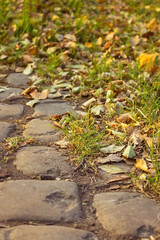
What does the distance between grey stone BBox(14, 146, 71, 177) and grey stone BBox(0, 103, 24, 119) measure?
49 centimetres

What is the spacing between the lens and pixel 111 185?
1.68 metres

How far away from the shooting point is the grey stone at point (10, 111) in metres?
2.36

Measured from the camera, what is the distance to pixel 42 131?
7.04 feet

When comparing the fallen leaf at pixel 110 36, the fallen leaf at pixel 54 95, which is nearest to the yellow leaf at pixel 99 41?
the fallen leaf at pixel 110 36

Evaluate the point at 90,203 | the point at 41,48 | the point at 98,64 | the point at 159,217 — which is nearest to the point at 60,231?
the point at 90,203

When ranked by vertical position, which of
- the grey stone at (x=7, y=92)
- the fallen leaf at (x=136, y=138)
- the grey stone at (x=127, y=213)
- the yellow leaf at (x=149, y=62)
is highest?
the yellow leaf at (x=149, y=62)

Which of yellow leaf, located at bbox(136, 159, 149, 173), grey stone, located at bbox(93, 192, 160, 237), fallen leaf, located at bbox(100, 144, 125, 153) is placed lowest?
fallen leaf, located at bbox(100, 144, 125, 153)

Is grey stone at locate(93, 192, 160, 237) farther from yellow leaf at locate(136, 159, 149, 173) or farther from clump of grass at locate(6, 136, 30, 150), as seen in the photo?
clump of grass at locate(6, 136, 30, 150)

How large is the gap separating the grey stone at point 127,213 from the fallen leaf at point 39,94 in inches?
50.6

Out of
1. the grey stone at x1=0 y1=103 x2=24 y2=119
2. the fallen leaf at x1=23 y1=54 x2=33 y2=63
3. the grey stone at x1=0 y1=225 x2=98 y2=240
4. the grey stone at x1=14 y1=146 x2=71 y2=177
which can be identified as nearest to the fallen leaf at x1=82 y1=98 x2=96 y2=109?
the grey stone at x1=0 y1=103 x2=24 y2=119

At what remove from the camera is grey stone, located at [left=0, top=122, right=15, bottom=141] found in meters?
2.07

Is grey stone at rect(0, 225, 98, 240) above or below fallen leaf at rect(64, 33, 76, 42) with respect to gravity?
above

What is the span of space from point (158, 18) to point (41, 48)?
2.15m

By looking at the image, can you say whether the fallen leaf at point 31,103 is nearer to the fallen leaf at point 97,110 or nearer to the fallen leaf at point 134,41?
the fallen leaf at point 97,110
